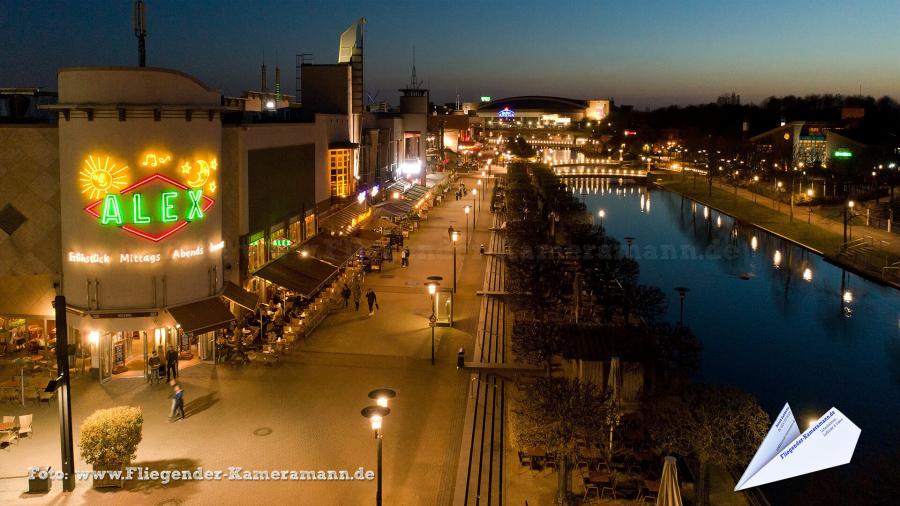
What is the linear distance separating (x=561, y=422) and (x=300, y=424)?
5574 millimetres

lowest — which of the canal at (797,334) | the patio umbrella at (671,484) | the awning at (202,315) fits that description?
the canal at (797,334)

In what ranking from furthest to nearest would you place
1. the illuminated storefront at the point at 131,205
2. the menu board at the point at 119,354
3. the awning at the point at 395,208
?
1. the awning at the point at 395,208
2. the menu board at the point at 119,354
3. the illuminated storefront at the point at 131,205

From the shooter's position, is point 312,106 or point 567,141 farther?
point 567,141

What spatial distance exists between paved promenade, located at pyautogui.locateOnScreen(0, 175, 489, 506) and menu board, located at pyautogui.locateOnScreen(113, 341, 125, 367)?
729 mm

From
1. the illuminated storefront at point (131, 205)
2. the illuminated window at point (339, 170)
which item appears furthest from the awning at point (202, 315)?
the illuminated window at point (339, 170)

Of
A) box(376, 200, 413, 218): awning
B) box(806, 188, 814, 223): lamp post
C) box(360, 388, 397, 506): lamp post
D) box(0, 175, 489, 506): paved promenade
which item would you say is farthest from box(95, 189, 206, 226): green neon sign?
box(806, 188, 814, 223): lamp post

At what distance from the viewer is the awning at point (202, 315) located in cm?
1705

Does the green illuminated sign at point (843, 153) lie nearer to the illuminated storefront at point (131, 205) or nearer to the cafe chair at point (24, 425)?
the illuminated storefront at point (131, 205)

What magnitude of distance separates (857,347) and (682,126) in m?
135

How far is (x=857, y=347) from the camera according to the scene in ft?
78.5

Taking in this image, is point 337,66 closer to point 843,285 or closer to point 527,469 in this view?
point 843,285

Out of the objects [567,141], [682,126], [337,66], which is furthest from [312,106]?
[567,141]

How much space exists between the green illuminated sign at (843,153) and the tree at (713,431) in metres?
72.3

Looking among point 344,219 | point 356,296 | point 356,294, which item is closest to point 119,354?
point 356,296
